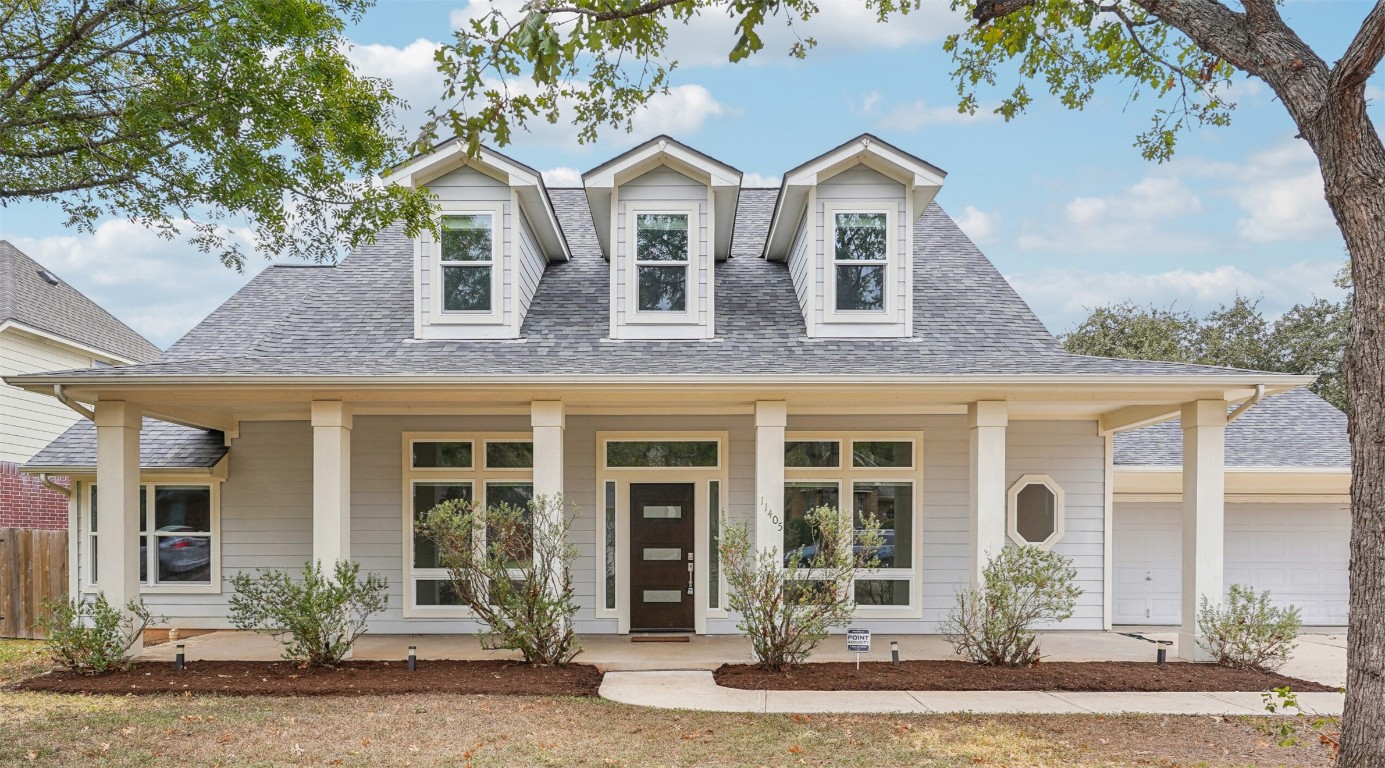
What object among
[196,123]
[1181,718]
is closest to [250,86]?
[196,123]

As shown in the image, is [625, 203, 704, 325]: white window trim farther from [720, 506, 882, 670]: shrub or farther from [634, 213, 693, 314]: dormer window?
[720, 506, 882, 670]: shrub

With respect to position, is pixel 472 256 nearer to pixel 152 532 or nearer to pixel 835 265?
pixel 835 265

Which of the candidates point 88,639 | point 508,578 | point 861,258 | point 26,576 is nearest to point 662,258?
point 861,258

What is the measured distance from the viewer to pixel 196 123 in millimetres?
7004

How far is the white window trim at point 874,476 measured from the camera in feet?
35.9

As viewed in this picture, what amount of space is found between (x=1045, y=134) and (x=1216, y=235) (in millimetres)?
15078

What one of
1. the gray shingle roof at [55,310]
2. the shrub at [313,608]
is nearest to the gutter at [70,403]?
the shrub at [313,608]

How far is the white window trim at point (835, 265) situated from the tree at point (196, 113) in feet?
15.6

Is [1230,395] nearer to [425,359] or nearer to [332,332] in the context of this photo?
[425,359]

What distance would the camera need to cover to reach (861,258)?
408 inches

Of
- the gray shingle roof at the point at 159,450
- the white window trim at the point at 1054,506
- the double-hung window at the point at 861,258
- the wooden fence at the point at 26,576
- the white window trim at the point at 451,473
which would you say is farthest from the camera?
the wooden fence at the point at 26,576

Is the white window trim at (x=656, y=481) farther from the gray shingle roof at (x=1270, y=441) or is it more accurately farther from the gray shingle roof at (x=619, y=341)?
the gray shingle roof at (x=1270, y=441)

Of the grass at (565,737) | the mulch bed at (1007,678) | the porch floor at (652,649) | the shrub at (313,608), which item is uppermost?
the shrub at (313,608)

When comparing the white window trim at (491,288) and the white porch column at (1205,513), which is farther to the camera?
the white window trim at (491,288)
